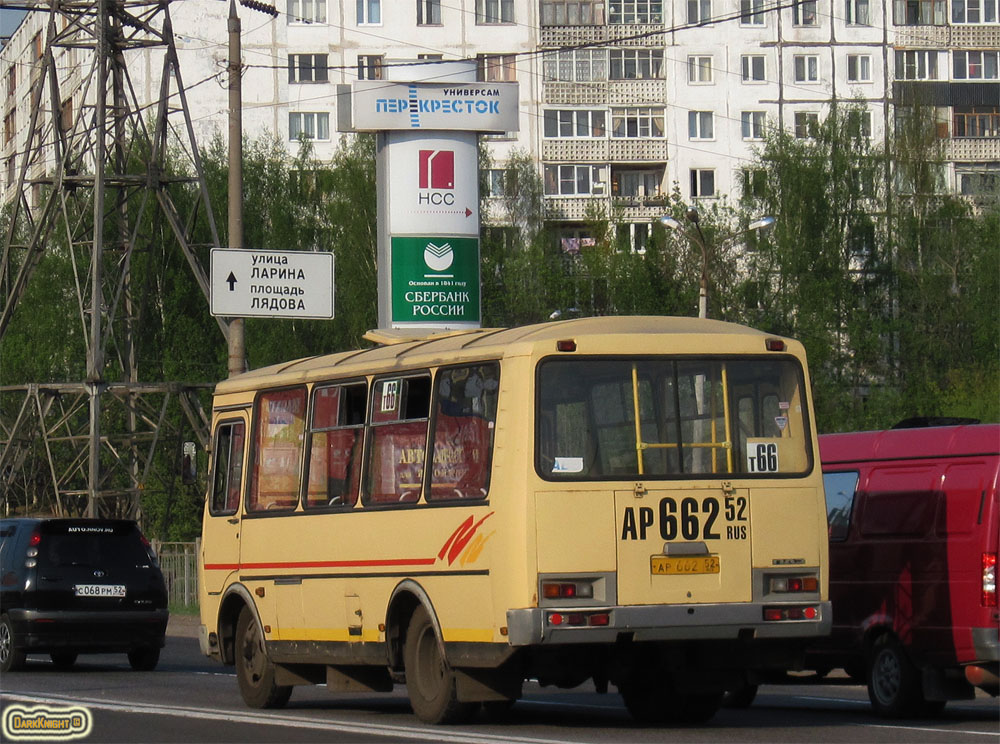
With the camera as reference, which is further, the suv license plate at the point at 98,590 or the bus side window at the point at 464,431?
the suv license plate at the point at 98,590

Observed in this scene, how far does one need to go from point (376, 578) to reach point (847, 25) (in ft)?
223

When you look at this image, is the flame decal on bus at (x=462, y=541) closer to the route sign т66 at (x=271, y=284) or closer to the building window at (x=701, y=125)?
the route sign т66 at (x=271, y=284)

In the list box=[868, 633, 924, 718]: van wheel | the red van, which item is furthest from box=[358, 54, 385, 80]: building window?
box=[868, 633, 924, 718]: van wheel

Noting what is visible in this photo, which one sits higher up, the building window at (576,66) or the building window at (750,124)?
the building window at (576,66)

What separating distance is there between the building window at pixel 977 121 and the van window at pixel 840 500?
6532 centimetres

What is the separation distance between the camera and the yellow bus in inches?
490

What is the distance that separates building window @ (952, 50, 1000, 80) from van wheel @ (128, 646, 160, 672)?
6289 cm

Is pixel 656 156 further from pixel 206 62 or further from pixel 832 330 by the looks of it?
pixel 206 62

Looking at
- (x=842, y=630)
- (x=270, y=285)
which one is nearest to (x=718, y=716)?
(x=842, y=630)

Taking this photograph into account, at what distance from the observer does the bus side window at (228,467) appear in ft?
55.1

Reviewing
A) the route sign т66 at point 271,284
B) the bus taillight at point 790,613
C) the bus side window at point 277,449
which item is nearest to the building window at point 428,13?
the route sign т66 at point 271,284

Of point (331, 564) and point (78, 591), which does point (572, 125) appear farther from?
point (331, 564)

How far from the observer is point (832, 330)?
6788 cm

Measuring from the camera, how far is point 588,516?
40.9ft
